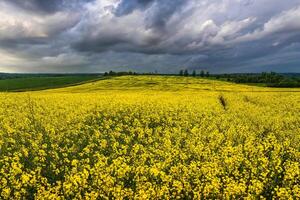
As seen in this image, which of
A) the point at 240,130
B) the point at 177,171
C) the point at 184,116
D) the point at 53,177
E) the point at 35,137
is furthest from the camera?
the point at 184,116

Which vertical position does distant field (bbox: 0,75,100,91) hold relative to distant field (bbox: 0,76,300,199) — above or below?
below

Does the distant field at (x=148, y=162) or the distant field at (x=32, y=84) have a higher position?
the distant field at (x=148, y=162)

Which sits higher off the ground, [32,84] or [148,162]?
[148,162]

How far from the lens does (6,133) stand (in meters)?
13.2

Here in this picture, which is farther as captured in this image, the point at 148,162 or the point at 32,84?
the point at 32,84

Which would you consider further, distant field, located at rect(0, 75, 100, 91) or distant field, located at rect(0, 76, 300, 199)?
distant field, located at rect(0, 75, 100, 91)

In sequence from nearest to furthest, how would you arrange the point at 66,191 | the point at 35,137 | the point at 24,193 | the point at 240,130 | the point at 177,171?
the point at 66,191 < the point at 24,193 < the point at 177,171 < the point at 35,137 < the point at 240,130

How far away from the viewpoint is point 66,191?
7203 millimetres

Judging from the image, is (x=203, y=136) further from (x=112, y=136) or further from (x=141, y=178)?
(x=141, y=178)

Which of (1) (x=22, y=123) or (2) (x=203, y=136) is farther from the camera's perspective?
(1) (x=22, y=123)

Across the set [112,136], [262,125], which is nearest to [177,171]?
[112,136]

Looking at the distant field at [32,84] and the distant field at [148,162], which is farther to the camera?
the distant field at [32,84]

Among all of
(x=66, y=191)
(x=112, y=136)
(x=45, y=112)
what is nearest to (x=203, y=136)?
(x=112, y=136)

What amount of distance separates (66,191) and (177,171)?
8.81 ft
